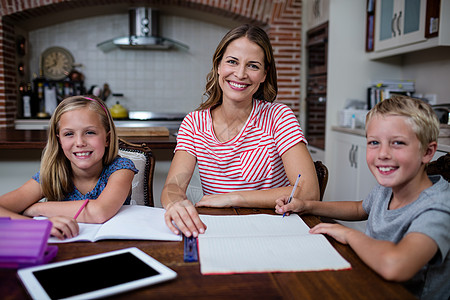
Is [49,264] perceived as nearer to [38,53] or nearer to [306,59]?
[306,59]

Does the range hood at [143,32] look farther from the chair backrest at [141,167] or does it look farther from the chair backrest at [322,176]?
the chair backrest at [322,176]

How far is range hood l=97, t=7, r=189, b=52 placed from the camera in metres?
5.06

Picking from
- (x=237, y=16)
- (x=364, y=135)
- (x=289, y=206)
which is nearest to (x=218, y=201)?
(x=289, y=206)

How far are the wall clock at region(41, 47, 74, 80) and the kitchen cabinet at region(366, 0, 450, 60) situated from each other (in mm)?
3664

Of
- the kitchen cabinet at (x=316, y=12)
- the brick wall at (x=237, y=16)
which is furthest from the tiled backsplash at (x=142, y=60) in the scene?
the kitchen cabinet at (x=316, y=12)

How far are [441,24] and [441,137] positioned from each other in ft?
2.61

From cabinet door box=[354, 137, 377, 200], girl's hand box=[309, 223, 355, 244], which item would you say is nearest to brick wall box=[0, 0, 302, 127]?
cabinet door box=[354, 137, 377, 200]

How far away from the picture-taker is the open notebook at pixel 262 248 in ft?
2.82

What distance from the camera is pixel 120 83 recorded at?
5480mm

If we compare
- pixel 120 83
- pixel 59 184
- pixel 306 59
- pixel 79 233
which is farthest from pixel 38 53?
pixel 79 233

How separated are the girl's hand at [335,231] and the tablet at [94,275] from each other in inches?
16.4

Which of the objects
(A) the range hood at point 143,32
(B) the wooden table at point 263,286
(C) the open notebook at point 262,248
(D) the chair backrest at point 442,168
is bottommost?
(B) the wooden table at point 263,286

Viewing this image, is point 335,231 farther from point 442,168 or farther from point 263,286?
point 442,168

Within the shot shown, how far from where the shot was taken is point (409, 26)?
3.22 m
